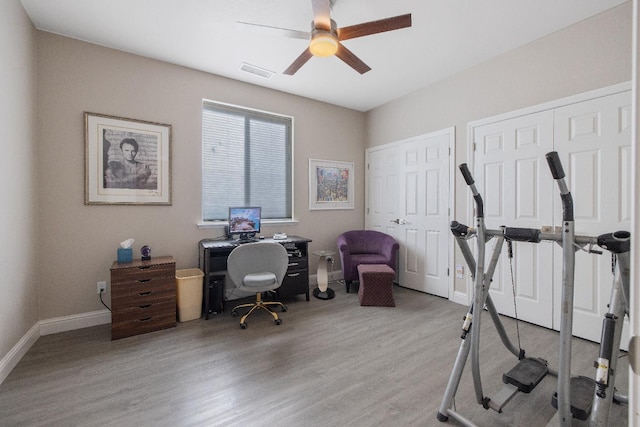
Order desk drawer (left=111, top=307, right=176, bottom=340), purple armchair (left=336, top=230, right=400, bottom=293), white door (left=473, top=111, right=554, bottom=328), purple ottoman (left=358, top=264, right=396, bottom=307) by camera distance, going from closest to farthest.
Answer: desk drawer (left=111, top=307, right=176, bottom=340) → white door (left=473, top=111, right=554, bottom=328) → purple ottoman (left=358, top=264, right=396, bottom=307) → purple armchair (left=336, top=230, right=400, bottom=293)

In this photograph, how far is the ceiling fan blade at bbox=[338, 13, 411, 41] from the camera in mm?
2132

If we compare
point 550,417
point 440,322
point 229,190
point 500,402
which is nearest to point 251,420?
point 500,402

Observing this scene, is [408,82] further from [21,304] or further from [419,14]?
[21,304]

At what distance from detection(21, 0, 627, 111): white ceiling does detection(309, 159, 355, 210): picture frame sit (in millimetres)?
1434

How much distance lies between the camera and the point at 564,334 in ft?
4.58

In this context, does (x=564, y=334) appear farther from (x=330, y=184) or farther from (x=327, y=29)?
(x=330, y=184)

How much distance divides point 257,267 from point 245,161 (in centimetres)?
167

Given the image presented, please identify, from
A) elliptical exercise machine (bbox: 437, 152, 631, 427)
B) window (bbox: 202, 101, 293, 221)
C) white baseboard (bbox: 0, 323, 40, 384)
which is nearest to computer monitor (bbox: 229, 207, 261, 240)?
window (bbox: 202, 101, 293, 221)

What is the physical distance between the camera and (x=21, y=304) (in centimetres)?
241

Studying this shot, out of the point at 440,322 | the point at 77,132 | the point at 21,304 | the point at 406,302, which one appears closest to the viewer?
the point at 21,304

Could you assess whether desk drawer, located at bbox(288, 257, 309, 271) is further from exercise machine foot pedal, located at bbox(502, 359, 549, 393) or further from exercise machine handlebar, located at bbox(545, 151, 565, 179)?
exercise machine handlebar, located at bbox(545, 151, 565, 179)

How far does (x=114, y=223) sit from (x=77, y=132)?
1.00 meters

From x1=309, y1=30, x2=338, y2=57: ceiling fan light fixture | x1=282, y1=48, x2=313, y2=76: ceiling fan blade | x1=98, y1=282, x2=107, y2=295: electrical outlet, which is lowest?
x1=98, y1=282, x2=107, y2=295: electrical outlet

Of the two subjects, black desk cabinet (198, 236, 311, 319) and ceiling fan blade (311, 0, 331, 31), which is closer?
ceiling fan blade (311, 0, 331, 31)
